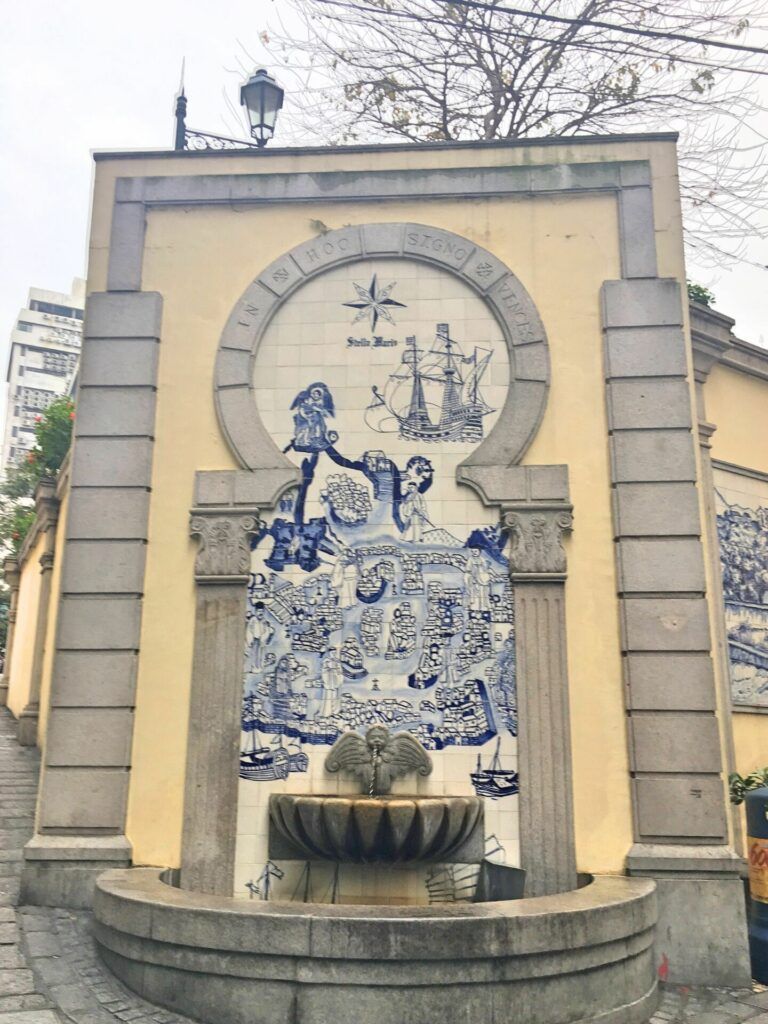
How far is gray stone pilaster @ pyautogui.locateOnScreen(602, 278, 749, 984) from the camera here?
7.06m

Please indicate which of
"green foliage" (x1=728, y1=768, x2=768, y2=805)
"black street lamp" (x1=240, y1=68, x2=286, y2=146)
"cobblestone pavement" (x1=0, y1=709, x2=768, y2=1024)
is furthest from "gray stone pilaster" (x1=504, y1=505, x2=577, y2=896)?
"black street lamp" (x1=240, y1=68, x2=286, y2=146)

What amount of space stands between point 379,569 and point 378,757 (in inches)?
64.7

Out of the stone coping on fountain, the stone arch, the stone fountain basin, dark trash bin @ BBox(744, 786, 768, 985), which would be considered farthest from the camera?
the stone arch

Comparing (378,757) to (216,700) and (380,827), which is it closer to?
(380,827)

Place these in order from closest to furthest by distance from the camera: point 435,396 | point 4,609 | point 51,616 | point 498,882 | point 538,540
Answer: point 498,882, point 538,540, point 435,396, point 51,616, point 4,609

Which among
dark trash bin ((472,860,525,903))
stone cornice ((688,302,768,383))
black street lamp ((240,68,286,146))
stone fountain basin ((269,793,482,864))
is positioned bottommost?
dark trash bin ((472,860,525,903))

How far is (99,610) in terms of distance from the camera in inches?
314

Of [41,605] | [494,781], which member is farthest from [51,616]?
[494,781]

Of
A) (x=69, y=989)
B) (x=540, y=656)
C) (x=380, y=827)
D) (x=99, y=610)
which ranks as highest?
(x=99, y=610)

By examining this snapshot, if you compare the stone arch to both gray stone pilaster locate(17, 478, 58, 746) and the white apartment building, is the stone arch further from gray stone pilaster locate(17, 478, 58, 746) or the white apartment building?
the white apartment building

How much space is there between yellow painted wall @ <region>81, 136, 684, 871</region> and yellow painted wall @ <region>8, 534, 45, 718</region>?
293 inches

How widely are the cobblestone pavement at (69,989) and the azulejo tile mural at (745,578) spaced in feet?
11.8

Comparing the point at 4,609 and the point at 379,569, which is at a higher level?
the point at 4,609

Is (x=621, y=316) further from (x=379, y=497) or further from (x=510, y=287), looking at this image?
(x=379, y=497)
